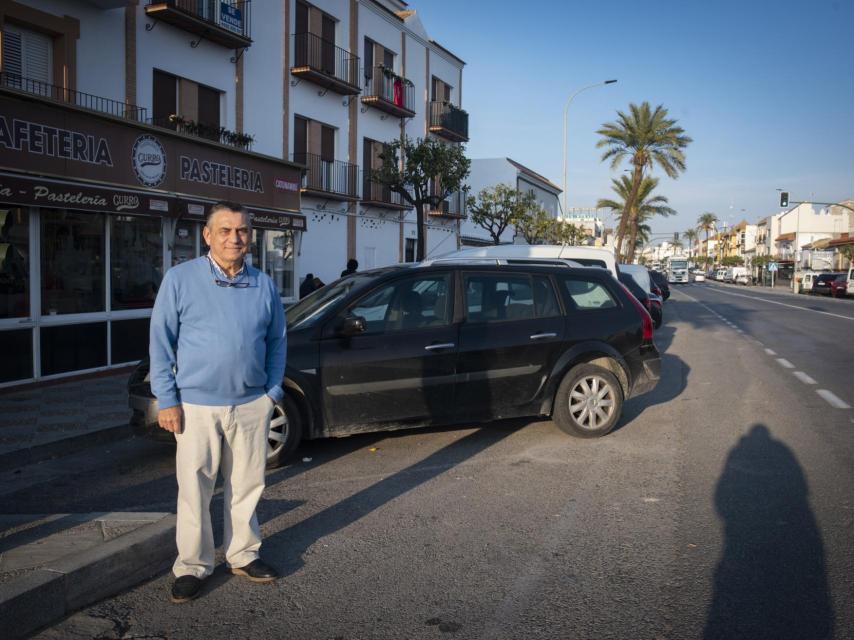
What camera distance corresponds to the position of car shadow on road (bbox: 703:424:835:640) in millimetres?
3418

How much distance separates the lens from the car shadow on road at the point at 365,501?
4359 mm

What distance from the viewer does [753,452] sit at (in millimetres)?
6699

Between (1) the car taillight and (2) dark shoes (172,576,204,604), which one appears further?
(1) the car taillight

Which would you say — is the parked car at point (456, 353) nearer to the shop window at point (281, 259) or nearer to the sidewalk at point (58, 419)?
the sidewalk at point (58, 419)

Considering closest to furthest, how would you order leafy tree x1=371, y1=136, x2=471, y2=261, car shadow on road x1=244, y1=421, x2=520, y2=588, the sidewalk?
car shadow on road x1=244, y1=421, x2=520, y2=588 → the sidewalk → leafy tree x1=371, y1=136, x2=471, y2=261

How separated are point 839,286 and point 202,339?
52156mm

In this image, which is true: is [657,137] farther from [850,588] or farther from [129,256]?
[850,588]

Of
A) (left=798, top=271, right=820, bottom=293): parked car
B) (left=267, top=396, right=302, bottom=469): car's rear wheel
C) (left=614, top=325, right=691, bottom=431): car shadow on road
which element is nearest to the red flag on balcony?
(left=614, top=325, right=691, bottom=431): car shadow on road

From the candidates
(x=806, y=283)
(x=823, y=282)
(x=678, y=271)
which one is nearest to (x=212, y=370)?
(x=823, y=282)

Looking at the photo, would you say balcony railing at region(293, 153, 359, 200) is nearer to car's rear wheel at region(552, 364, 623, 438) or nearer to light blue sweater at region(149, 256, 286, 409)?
car's rear wheel at region(552, 364, 623, 438)

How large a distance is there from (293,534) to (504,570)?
54.0 inches

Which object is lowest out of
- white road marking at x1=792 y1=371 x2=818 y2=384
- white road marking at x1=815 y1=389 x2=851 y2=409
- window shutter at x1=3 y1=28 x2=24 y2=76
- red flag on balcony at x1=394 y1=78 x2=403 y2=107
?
white road marking at x1=815 y1=389 x2=851 y2=409

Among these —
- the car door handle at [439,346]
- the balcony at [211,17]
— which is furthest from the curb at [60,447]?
the balcony at [211,17]

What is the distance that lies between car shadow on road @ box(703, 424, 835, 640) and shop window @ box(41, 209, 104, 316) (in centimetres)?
923
